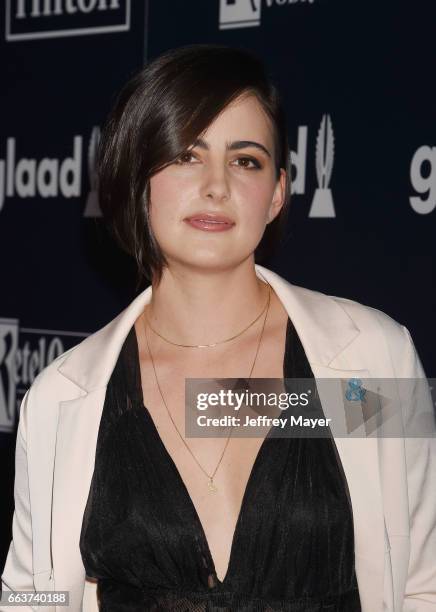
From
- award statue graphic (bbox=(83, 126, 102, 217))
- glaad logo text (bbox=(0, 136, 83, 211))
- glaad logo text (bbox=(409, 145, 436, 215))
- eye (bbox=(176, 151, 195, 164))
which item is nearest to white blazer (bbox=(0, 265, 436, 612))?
eye (bbox=(176, 151, 195, 164))

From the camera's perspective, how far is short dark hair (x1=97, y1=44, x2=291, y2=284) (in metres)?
2.00

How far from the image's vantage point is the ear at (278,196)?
2215mm

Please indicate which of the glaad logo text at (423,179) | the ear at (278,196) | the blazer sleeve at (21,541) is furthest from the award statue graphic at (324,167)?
the blazer sleeve at (21,541)

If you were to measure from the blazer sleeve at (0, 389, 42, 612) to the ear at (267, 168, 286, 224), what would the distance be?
0.75 meters

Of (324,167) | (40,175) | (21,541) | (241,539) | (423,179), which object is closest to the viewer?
(241,539)

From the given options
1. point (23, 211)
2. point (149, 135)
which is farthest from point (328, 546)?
point (23, 211)

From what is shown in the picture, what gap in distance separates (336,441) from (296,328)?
0.29 metres

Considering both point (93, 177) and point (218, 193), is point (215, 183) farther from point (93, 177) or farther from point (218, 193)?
point (93, 177)

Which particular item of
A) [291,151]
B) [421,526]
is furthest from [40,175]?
[421,526]

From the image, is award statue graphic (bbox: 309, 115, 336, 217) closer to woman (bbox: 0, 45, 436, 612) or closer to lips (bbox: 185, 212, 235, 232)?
woman (bbox: 0, 45, 436, 612)

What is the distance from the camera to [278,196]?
2.23 m

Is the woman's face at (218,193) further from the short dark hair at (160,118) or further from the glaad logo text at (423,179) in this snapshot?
the glaad logo text at (423,179)

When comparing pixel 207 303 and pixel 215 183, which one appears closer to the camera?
pixel 215 183

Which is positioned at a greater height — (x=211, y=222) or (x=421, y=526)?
(x=211, y=222)
